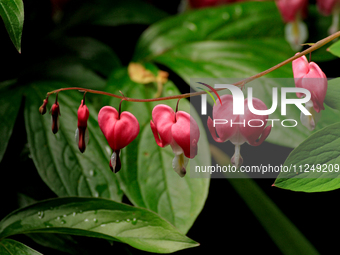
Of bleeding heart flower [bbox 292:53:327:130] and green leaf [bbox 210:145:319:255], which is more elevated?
bleeding heart flower [bbox 292:53:327:130]

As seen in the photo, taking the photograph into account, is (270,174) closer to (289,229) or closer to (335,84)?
(335,84)

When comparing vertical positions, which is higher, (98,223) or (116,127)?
(116,127)

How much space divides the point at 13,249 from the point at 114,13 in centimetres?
78

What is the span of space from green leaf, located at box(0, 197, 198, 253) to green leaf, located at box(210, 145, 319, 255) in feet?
1.09

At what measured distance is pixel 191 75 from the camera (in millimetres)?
686

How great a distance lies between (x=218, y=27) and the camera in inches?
34.2

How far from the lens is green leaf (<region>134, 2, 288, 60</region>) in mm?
858

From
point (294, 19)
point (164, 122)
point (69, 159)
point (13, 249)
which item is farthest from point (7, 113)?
point (294, 19)

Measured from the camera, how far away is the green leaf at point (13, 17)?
0.38m

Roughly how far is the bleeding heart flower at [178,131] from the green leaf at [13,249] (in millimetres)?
264

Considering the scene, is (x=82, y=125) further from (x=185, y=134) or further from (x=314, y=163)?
(x=314, y=163)

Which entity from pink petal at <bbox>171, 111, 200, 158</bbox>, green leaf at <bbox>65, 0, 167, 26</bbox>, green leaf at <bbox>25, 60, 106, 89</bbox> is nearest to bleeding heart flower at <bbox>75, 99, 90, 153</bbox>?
pink petal at <bbox>171, 111, 200, 158</bbox>

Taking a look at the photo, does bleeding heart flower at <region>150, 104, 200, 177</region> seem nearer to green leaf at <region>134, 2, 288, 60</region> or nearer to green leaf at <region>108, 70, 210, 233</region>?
green leaf at <region>108, 70, 210, 233</region>

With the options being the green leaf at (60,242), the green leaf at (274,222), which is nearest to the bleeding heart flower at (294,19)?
the green leaf at (274,222)
